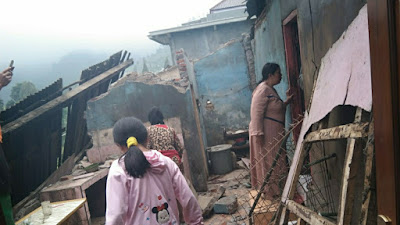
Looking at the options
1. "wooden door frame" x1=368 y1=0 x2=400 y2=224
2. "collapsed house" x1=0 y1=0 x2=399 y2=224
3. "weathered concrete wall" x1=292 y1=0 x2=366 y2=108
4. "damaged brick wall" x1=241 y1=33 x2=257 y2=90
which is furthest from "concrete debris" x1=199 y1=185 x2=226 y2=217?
"damaged brick wall" x1=241 y1=33 x2=257 y2=90

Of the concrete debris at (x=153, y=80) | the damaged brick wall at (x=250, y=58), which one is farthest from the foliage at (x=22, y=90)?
the damaged brick wall at (x=250, y=58)

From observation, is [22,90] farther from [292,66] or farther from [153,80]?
[292,66]

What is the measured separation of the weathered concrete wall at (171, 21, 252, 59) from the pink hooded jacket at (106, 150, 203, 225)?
11.5 m

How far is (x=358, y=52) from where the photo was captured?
6.04 ft

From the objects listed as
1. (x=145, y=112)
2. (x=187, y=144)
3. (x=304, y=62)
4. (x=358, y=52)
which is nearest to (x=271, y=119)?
(x=304, y=62)

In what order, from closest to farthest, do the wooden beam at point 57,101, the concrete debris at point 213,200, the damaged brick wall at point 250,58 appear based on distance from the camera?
the wooden beam at point 57,101 → the concrete debris at point 213,200 → the damaged brick wall at point 250,58

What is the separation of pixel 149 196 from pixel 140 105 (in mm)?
4392

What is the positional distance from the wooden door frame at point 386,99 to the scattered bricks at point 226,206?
470cm

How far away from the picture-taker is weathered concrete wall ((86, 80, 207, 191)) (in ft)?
21.6

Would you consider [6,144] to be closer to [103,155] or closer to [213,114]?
[103,155]

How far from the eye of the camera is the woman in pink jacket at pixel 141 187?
235 cm

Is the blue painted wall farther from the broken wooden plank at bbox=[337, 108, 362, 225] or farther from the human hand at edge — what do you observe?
the human hand at edge

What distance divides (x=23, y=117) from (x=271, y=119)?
4188 millimetres

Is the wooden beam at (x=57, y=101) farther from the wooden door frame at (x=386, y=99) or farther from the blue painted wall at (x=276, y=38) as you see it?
the wooden door frame at (x=386, y=99)
